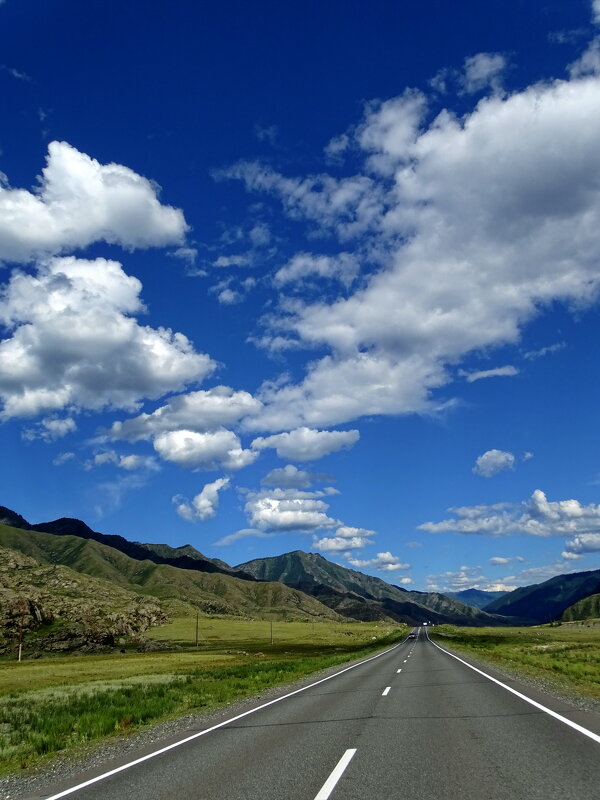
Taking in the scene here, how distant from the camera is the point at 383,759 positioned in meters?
10.2

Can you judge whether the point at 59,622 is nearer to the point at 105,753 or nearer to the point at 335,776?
the point at 105,753

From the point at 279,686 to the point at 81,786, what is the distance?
20.9m

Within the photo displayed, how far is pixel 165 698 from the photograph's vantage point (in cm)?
2458

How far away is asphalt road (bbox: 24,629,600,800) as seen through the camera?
27.4 ft

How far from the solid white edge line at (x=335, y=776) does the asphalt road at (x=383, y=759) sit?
0.7 inches

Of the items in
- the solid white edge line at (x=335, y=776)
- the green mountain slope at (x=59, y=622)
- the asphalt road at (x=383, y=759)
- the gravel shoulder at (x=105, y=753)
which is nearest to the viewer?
the solid white edge line at (x=335, y=776)

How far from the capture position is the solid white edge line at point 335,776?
8.23 metres

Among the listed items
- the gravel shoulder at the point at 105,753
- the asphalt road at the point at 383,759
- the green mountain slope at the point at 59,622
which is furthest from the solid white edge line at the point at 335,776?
the green mountain slope at the point at 59,622

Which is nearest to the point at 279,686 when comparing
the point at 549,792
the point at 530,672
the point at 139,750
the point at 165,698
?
the point at 165,698

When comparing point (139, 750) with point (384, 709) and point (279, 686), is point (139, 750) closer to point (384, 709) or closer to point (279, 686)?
point (384, 709)

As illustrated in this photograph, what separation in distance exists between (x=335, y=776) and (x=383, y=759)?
1.41 meters

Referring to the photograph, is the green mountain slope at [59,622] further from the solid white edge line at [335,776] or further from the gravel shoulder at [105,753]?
the solid white edge line at [335,776]

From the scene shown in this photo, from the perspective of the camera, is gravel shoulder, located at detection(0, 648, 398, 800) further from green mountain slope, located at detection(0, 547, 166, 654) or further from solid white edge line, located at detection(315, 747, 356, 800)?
green mountain slope, located at detection(0, 547, 166, 654)

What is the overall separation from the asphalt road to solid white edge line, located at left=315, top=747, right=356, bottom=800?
0.7 inches
